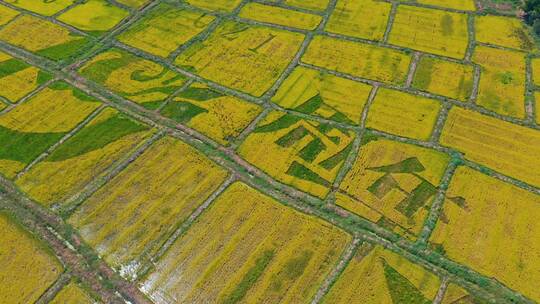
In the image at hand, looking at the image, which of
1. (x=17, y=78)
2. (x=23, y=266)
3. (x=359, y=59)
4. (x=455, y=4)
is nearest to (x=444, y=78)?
(x=359, y=59)

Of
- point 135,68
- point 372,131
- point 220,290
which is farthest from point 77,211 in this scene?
point 372,131

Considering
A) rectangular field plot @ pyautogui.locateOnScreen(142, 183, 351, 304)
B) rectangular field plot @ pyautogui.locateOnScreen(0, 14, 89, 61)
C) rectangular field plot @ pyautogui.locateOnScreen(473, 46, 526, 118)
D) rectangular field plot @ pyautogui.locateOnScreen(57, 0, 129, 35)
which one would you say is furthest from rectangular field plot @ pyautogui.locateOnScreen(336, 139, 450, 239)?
rectangular field plot @ pyautogui.locateOnScreen(57, 0, 129, 35)

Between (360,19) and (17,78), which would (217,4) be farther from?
(17,78)

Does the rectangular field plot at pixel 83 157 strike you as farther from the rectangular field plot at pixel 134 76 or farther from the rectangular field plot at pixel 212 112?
the rectangular field plot at pixel 212 112

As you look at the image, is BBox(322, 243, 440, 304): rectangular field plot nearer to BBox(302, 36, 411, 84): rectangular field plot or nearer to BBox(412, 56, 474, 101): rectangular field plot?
BBox(412, 56, 474, 101): rectangular field plot

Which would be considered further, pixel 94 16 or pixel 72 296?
pixel 94 16

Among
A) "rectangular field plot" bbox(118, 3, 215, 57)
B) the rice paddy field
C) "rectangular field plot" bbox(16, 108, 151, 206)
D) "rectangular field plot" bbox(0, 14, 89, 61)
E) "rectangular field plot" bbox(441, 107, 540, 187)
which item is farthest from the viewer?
"rectangular field plot" bbox(118, 3, 215, 57)
